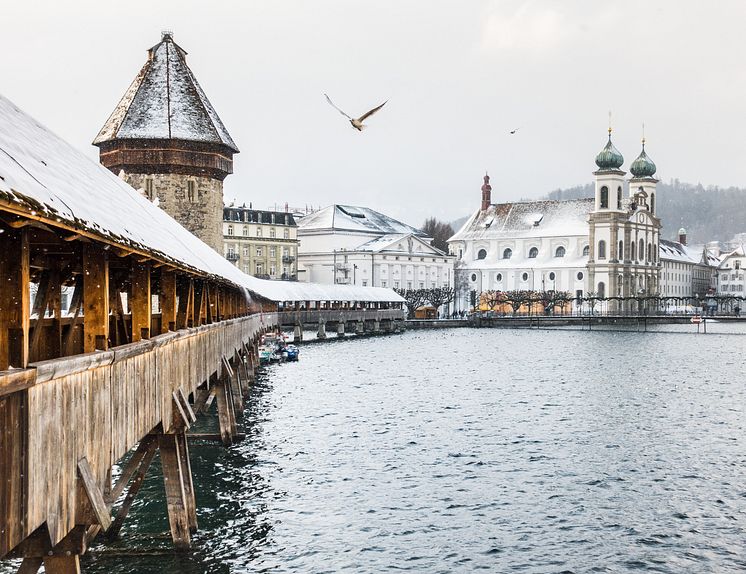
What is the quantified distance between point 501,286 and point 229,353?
361ft

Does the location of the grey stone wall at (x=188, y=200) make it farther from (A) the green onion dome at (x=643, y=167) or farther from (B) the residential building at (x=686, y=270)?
(B) the residential building at (x=686, y=270)

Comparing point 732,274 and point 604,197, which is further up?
point 604,197

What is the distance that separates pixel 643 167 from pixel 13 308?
458 ft

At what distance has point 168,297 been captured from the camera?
13.9m

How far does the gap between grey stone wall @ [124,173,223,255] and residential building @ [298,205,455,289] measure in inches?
2488

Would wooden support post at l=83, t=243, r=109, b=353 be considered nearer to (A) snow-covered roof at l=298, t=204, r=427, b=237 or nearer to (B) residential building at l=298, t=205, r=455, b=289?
(B) residential building at l=298, t=205, r=455, b=289

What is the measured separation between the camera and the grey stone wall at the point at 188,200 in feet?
167

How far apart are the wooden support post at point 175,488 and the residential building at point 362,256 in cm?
10036

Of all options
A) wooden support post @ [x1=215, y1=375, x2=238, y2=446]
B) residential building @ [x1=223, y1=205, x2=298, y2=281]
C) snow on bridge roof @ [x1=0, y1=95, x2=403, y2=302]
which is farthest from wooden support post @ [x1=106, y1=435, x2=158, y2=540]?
residential building @ [x1=223, y1=205, x2=298, y2=281]

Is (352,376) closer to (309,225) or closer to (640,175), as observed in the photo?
(309,225)

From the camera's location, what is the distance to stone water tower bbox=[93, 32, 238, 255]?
50.8m

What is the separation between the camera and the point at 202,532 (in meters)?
16.0

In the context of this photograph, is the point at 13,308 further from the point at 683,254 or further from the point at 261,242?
the point at 683,254

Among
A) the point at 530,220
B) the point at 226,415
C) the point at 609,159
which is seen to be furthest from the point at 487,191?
the point at 226,415
